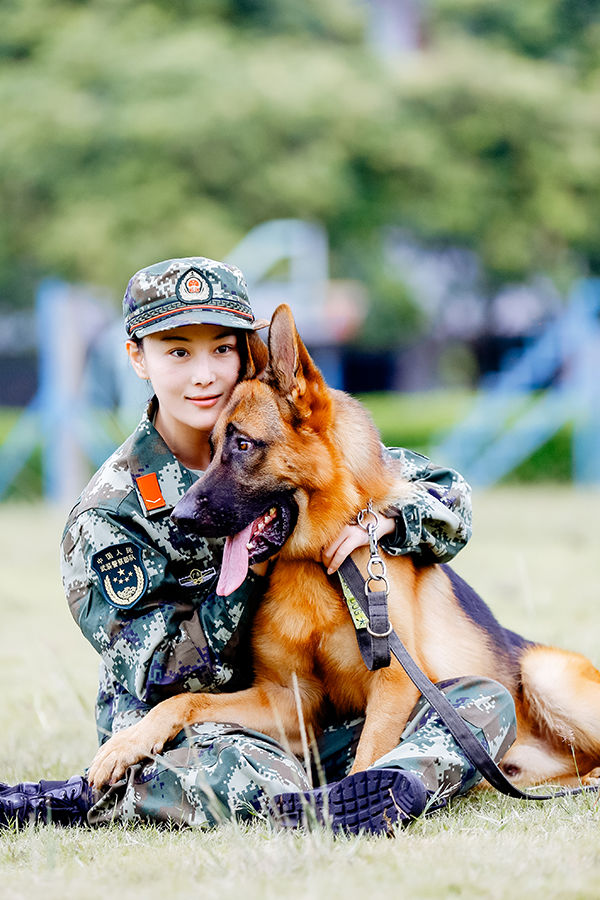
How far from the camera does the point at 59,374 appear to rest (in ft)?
55.7

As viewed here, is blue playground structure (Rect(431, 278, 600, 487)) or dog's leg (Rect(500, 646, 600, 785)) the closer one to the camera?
dog's leg (Rect(500, 646, 600, 785))

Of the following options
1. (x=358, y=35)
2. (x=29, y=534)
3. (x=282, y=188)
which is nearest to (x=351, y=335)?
(x=358, y=35)

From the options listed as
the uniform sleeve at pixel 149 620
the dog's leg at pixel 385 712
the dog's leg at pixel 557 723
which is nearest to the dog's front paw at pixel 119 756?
the uniform sleeve at pixel 149 620

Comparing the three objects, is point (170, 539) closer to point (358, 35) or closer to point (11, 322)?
point (358, 35)

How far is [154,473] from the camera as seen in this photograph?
378cm

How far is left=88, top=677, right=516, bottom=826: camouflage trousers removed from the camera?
11.0 ft

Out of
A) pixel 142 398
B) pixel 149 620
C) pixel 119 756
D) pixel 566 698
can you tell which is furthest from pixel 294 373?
pixel 142 398

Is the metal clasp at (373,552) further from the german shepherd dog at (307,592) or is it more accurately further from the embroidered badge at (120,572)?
the embroidered badge at (120,572)

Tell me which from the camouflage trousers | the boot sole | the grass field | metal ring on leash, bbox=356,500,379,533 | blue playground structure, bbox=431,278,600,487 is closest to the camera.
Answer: the grass field

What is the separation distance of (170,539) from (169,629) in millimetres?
317

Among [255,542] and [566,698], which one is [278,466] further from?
[566,698]

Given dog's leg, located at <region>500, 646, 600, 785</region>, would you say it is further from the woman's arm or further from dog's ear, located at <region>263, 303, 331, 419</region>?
dog's ear, located at <region>263, 303, 331, 419</region>

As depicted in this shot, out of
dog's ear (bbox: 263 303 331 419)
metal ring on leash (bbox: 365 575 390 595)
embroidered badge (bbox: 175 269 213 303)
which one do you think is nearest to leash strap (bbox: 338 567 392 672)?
metal ring on leash (bbox: 365 575 390 595)

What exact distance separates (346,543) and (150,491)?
27.2 inches
